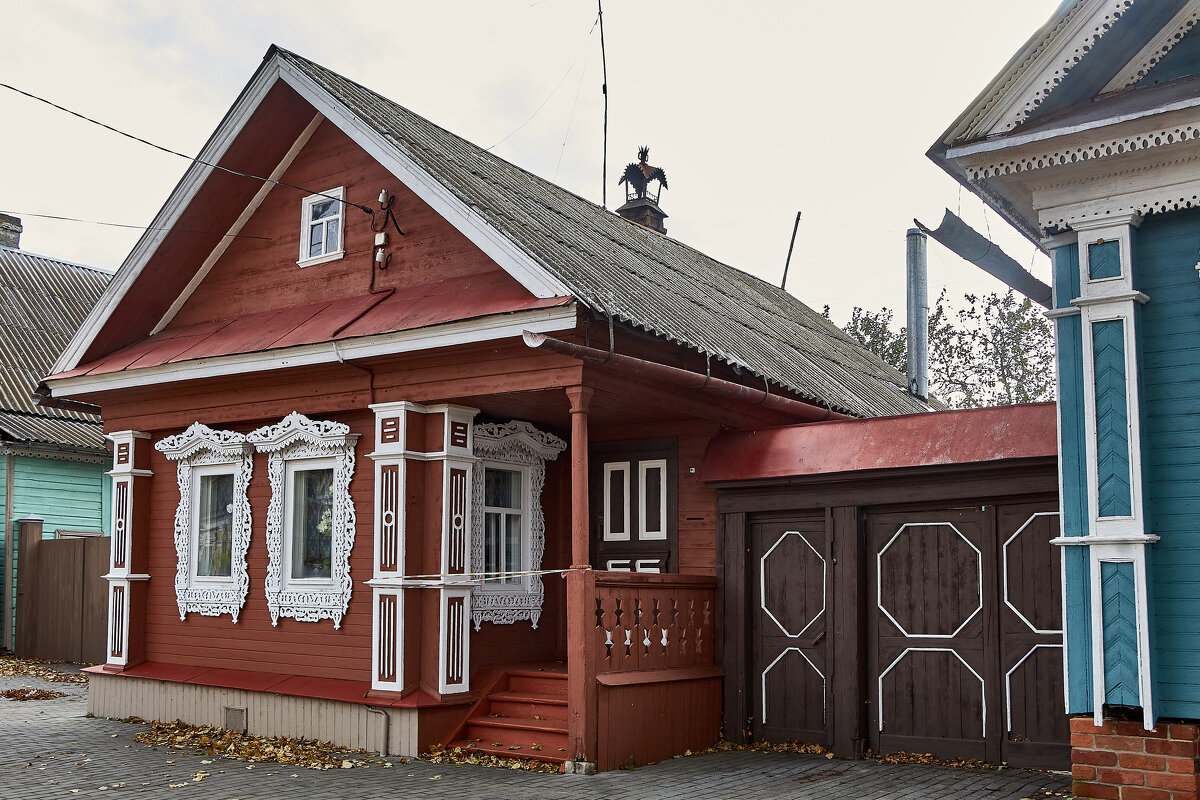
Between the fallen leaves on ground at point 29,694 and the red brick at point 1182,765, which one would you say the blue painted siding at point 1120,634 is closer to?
the red brick at point 1182,765

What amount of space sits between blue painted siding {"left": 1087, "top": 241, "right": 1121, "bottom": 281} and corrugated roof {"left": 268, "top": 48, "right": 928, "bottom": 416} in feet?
11.9

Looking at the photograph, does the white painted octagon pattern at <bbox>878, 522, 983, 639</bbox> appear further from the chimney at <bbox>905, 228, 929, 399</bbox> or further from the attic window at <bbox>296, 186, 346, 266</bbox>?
the chimney at <bbox>905, 228, 929, 399</bbox>

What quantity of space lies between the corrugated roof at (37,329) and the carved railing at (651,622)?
11182 millimetres

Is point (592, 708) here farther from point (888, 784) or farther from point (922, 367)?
point (922, 367)

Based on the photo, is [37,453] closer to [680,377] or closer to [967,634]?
[680,377]

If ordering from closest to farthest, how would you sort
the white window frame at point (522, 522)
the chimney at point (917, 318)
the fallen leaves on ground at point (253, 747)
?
the fallen leaves on ground at point (253, 747), the white window frame at point (522, 522), the chimney at point (917, 318)

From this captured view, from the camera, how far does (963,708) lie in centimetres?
982

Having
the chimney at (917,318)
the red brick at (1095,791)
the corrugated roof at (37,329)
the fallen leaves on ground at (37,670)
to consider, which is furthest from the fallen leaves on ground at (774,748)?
the corrugated roof at (37,329)

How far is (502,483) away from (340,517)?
1597 mm

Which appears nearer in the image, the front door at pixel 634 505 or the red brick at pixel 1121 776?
the red brick at pixel 1121 776

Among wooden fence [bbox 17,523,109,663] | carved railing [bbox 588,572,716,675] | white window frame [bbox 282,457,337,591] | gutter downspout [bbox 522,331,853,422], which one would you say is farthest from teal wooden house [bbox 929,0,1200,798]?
wooden fence [bbox 17,523,109,663]

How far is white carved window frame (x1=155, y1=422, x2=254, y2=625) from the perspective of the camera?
1195 centimetres

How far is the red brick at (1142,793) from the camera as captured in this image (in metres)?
6.71

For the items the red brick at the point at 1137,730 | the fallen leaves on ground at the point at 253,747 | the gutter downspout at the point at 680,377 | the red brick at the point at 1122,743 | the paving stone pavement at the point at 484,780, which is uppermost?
the gutter downspout at the point at 680,377
